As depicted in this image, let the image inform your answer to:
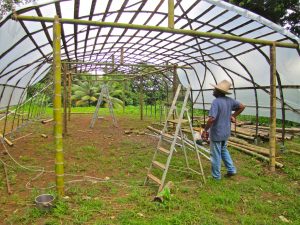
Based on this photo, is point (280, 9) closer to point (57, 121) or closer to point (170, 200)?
point (170, 200)

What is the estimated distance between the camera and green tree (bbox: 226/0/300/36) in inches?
405

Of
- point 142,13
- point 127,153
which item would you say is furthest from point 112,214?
point 142,13

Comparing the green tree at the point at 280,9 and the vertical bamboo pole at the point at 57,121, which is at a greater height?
the green tree at the point at 280,9

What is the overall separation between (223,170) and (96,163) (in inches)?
118

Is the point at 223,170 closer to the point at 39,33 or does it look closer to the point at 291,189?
the point at 291,189

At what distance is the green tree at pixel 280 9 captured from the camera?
1030 cm

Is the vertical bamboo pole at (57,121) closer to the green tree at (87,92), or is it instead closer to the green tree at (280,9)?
the green tree at (280,9)

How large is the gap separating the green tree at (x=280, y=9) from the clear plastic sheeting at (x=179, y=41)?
292cm

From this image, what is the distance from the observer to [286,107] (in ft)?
26.1

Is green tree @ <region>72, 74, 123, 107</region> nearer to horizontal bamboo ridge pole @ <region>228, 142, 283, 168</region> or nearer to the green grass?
horizontal bamboo ridge pole @ <region>228, 142, 283, 168</region>

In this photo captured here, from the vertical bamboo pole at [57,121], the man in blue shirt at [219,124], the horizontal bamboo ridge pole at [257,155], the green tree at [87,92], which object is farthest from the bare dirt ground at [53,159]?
the green tree at [87,92]

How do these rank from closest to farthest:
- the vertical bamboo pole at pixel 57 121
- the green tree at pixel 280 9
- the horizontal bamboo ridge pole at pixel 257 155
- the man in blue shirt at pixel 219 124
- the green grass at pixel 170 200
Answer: the green grass at pixel 170 200 < the vertical bamboo pole at pixel 57 121 < the man in blue shirt at pixel 219 124 < the horizontal bamboo ridge pole at pixel 257 155 < the green tree at pixel 280 9

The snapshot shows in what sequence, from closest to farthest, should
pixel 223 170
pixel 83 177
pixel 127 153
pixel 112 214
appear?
pixel 112 214 < pixel 83 177 < pixel 223 170 < pixel 127 153

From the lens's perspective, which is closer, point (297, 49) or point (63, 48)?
point (297, 49)
